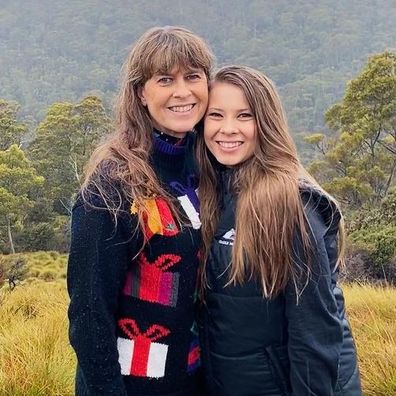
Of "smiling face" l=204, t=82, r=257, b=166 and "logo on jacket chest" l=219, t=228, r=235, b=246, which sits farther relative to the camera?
"smiling face" l=204, t=82, r=257, b=166

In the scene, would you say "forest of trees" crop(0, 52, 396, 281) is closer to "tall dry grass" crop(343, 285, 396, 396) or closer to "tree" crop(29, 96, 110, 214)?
"tree" crop(29, 96, 110, 214)

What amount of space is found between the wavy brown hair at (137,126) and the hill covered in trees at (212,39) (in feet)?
207

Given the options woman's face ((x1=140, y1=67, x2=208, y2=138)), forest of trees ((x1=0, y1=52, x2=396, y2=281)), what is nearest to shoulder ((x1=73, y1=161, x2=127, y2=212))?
woman's face ((x1=140, y1=67, x2=208, y2=138))

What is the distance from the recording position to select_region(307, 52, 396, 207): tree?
1772 cm

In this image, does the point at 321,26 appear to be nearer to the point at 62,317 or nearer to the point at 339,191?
the point at 339,191

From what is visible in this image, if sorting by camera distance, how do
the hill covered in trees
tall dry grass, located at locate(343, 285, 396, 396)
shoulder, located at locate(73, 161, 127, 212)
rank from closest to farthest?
shoulder, located at locate(73, 161, 127, 212) → tall dry grass, located at locate(343, 285, 396, 396) → the hill covered in trees

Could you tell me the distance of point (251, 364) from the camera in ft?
6.06

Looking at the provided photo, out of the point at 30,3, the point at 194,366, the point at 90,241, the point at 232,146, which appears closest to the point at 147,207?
the point at 90,241

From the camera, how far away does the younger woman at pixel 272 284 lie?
1795 mm

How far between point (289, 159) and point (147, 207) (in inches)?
19.7

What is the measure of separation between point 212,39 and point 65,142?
9819cm

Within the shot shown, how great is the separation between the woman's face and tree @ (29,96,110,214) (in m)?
23.0

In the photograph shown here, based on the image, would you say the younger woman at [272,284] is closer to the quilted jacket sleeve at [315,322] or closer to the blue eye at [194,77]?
the quilted jacket sleeve at [315,322]

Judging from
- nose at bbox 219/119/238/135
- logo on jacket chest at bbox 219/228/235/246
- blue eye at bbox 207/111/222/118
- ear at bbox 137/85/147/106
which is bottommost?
logo on jacket chest at bbox 219/228/235/246
